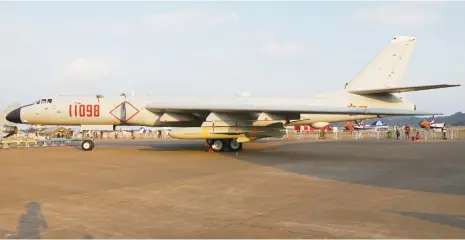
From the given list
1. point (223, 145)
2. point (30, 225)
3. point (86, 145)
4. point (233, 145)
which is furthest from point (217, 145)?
point (30, 225)

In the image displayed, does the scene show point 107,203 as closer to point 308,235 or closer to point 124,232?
point 124,232

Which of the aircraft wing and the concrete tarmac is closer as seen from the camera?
the concrete tarmac

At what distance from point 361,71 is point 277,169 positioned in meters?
10.5

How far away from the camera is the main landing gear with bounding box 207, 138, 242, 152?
16906 millimetres

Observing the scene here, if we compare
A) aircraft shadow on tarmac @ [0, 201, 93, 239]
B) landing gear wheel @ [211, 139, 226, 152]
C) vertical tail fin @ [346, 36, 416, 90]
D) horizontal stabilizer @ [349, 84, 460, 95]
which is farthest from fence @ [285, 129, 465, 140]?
aircraft shadow on tarmac @ [0, 201, 93, 239]

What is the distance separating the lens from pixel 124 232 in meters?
4.52

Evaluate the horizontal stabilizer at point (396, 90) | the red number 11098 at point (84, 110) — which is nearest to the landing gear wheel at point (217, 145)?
the red number 11098 at point (84, 110)

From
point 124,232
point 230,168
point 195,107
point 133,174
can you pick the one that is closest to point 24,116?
point 195,107

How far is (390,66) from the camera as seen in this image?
725 inches

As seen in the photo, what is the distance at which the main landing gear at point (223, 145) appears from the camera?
666 inches

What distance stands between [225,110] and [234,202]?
9.01m

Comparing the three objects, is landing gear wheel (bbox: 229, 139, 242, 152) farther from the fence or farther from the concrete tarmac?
the fence

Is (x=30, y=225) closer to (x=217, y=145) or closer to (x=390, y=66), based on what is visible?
(x=217, y=145)

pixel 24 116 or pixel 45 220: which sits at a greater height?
pixel 24 116
